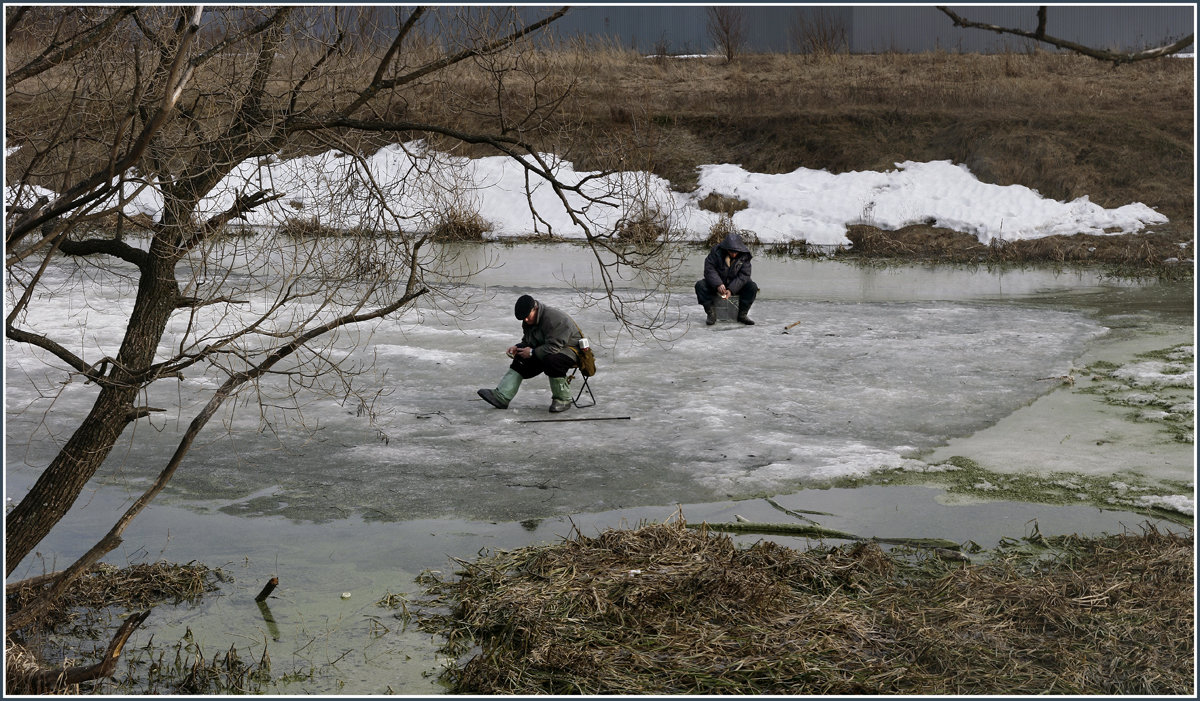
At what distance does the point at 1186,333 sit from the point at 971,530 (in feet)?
27.4

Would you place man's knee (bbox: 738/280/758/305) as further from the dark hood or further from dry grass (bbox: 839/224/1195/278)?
dry grass (bbox: 839/224/1195/278)

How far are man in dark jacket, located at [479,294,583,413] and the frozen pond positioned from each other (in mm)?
174

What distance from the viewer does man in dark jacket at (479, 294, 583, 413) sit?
9.97 m

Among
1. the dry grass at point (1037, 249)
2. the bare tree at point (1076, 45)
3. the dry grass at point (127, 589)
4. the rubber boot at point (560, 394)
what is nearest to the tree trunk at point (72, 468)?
the dry grass at point (127, 589)

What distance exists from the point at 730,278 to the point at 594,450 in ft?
20.5

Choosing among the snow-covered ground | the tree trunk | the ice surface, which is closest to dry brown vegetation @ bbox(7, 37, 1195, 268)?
the snow-covered ground

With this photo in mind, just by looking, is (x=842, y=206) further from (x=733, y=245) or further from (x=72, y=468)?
(x=72, y=468)

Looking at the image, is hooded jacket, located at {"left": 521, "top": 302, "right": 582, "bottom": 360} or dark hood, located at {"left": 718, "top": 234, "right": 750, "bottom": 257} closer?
hooded jacket, located at {"left": 521, "top": 302, "right": 582, "bottom": 360}

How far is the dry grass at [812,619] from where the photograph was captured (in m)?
4.98

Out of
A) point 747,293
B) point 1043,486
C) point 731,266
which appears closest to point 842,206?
point 731,266

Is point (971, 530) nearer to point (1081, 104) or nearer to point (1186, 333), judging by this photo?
point (1186, 333)

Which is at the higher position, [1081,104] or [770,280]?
[1081,104]

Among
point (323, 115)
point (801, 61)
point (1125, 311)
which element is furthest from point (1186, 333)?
point (801, 61)

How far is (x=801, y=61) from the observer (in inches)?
1435
